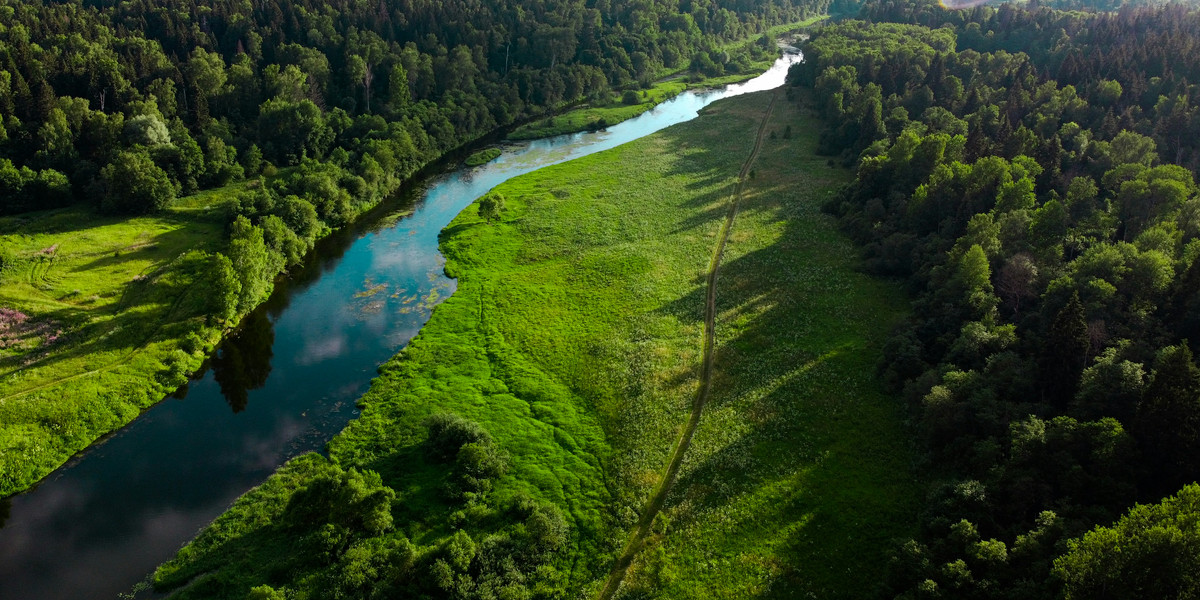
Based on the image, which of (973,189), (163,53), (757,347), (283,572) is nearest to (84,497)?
(283,572)

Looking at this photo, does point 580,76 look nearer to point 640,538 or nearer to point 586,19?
point 586,19

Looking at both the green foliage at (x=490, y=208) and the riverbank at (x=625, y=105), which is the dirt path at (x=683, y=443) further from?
the riverbank at (x=625, y=105)

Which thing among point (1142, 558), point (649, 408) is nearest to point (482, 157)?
point (649, 408)

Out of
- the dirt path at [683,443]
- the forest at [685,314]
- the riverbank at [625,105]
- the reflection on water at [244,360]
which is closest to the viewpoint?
the forest at [685,314]

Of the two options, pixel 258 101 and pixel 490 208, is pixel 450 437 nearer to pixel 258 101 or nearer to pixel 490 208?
pixel 490 208

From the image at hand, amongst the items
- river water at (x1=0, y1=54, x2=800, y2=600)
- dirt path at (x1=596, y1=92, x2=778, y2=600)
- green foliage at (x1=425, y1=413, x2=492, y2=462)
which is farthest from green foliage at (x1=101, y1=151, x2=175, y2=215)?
dirt path at (x1=596, y1=92, x2=778, y2=600)

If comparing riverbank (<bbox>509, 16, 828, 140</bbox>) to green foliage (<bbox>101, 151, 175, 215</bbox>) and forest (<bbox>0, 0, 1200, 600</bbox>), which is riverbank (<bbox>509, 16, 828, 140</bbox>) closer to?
forest (<bbox>0, 0, 1200, 600</bbox>)

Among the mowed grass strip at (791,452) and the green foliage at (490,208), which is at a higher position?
the green foliage at (490,208)

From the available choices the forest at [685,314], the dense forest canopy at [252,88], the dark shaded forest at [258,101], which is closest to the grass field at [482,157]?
the forest at [685,314]
